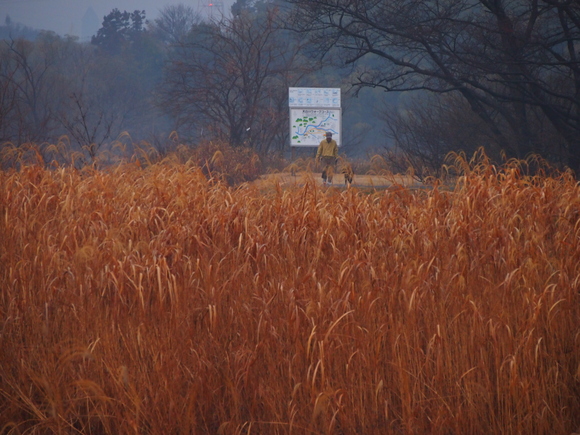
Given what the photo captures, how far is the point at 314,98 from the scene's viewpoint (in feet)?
64.7

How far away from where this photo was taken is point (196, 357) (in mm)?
3285

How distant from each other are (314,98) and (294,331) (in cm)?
1685

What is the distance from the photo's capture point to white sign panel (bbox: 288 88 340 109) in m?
19.7

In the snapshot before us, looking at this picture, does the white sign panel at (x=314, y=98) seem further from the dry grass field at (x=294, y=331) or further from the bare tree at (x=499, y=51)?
the dry grass field at (x=294, y=331)

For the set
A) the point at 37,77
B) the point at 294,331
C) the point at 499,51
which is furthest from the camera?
the point at 37,77

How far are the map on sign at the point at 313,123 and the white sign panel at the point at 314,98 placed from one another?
176 mm

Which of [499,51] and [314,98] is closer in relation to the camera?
[499,51]

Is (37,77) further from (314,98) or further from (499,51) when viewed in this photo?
(499,51)

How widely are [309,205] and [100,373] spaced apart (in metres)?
3.28

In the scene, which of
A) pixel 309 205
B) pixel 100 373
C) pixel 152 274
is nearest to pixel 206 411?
pixel 100 373

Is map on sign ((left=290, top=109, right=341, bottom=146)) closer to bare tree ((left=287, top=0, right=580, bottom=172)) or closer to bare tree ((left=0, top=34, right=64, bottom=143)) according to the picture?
bare tree ((left=287, top=0, right=580, bottom=172))

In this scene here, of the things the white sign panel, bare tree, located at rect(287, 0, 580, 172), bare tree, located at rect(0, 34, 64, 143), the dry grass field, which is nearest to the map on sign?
the white sign panel

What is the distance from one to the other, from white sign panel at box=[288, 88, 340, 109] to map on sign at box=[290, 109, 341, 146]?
0.18 m

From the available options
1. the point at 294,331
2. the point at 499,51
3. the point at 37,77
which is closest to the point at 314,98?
the point at 499,51
